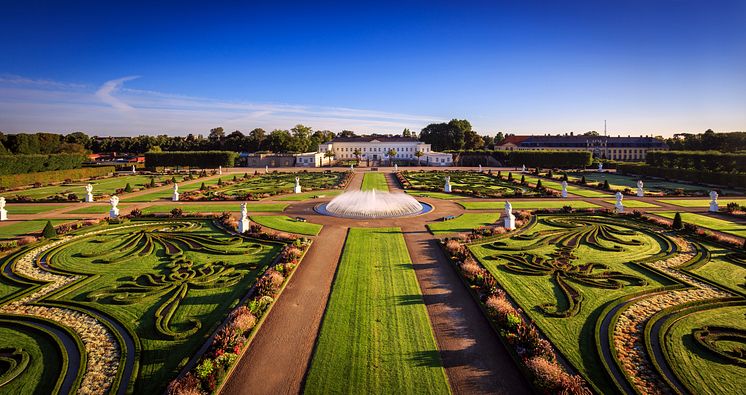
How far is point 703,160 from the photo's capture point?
60.5 m

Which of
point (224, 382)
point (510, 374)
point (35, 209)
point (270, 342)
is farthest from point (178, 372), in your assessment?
point (35, 209)

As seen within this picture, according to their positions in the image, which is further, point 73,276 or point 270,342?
point 73,276

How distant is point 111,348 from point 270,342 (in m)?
4.67

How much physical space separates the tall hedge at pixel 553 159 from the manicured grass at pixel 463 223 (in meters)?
69.2

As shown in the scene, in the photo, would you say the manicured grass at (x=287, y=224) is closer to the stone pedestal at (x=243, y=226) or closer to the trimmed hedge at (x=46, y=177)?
the stone pedestal at (x=243, y=226)

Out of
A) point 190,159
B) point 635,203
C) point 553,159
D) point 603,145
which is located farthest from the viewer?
point 603,145

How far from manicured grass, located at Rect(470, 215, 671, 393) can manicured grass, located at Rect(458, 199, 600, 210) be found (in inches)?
346

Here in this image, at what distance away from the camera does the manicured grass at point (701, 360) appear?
9.47 m

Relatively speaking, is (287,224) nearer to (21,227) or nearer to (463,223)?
(463,223)

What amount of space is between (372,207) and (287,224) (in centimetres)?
724

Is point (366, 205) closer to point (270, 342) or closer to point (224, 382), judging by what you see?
point (270, 342)

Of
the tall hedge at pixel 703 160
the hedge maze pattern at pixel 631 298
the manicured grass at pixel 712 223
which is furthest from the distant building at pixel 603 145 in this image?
the hedge maze pattern at pixel 631 298

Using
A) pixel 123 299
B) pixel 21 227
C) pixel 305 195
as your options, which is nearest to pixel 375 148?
pixel 305 195

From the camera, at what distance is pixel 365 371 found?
33.5 feet
